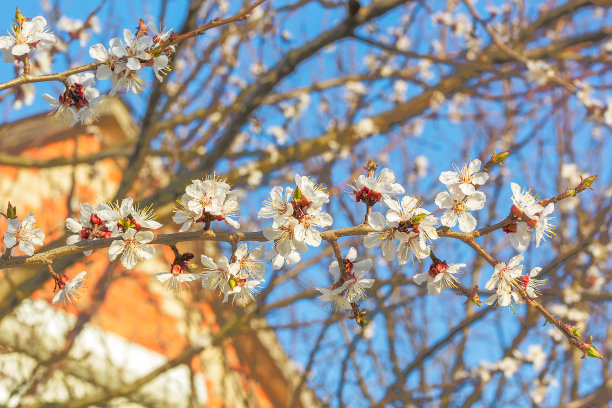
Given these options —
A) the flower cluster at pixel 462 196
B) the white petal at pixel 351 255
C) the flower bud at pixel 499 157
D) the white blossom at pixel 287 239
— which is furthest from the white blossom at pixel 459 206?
the white blossom at pixel 287 239

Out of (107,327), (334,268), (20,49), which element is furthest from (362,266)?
(107,327)

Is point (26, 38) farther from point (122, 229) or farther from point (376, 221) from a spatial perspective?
point (376, 221)

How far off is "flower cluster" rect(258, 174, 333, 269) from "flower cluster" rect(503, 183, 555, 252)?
650 millimetres

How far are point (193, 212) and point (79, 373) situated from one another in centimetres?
366

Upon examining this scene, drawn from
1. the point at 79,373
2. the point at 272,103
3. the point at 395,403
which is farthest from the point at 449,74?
the point at 79,373

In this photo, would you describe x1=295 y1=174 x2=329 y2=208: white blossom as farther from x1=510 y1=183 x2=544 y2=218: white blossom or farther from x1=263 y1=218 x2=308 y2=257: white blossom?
x1=510 y1=183 x2=544 y2=218: white blossom

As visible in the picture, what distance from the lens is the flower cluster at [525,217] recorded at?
6.06 feet

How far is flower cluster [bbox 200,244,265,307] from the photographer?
187 cm

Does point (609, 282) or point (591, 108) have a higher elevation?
point (591, 108)

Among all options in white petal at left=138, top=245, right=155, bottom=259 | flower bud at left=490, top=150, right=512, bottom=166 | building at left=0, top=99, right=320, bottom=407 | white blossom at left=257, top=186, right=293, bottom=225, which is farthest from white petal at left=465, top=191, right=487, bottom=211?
building at left=0, top=99, right=320, bottom=407

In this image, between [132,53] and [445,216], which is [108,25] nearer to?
[132,53]

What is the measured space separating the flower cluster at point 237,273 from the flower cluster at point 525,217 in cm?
87

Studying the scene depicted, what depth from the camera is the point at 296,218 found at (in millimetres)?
1714

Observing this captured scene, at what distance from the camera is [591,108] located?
4.78m
